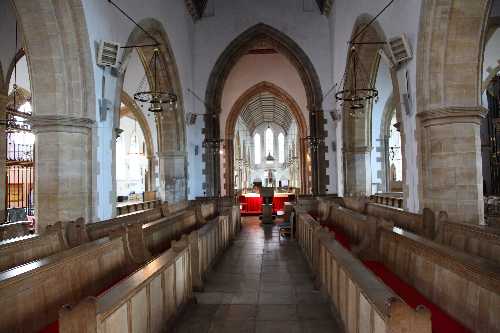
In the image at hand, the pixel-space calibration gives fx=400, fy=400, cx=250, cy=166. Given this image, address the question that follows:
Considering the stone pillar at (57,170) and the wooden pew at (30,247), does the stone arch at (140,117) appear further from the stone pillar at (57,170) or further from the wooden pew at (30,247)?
the wooden pew at (30,247)

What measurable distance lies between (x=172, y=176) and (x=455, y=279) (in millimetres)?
10407

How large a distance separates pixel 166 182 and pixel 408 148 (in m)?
7.41

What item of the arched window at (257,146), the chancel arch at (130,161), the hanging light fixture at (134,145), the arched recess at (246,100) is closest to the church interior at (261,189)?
the arched recess at (246,100)

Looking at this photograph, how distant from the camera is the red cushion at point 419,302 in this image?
6.91 feet

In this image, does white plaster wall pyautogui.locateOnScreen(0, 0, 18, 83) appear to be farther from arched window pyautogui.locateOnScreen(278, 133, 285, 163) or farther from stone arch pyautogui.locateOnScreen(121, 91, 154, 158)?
arched window pyautogui.locateOnScreen(278, 133, 285, 163)

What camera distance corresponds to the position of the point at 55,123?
20.2ft

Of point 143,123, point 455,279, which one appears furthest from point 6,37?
point 455,279

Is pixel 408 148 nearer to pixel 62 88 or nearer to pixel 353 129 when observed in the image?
pixel 353 129

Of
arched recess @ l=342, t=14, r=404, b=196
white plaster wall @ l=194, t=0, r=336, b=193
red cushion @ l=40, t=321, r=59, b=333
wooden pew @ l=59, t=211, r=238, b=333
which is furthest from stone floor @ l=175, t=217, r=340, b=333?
white plaster wall @ l=194, t=0, r=336, b=193

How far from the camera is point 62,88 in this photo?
20.6 feet

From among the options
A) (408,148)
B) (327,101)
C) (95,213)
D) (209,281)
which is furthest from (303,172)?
(209,281)

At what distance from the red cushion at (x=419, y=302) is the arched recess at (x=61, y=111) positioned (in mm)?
4755

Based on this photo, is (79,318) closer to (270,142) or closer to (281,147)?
(281,147)

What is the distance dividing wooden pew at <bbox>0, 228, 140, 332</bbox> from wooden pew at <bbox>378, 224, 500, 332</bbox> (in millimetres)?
2328
